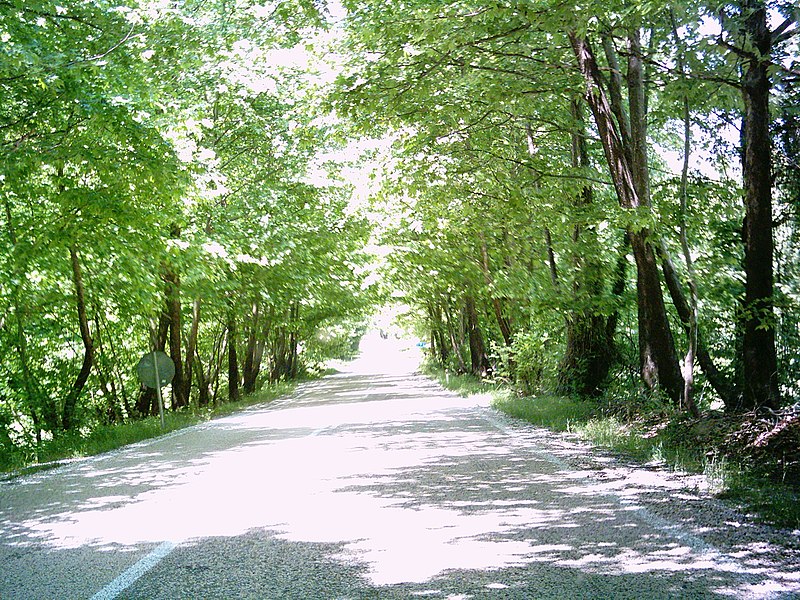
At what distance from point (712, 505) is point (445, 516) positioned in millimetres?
2336

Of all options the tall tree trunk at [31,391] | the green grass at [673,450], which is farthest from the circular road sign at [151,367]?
the green grass at [673,450]

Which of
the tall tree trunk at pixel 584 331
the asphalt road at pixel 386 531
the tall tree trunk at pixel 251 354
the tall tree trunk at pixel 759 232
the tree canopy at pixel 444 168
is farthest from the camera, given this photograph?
the tall tree trunk at pixel 251 354

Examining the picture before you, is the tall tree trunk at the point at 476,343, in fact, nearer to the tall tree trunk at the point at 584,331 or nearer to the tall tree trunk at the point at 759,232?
the tall tree trunk at the point at 584,331

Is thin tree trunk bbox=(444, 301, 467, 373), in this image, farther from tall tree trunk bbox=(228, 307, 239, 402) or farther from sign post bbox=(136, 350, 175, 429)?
sign post bbox=(136, 350, 175, 429)

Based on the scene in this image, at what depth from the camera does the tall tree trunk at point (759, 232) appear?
9.56 m

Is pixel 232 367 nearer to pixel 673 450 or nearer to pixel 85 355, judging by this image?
pixel 85 355

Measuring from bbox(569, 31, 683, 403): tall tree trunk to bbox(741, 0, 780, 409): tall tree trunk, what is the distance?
2.35 m

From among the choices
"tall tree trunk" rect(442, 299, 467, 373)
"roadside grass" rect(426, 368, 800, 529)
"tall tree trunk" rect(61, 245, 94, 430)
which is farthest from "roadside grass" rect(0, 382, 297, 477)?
"tall tree trunk" rect(442, 299, 467, 373)

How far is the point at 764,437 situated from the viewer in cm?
775

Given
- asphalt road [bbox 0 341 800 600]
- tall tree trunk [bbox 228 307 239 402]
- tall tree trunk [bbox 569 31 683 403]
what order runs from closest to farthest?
1. asphalt road [bbox 0 341 800 600]
2. tall tree trunk [bbox 569 31 683 403]
3. tall tree trunk [bbox 228 307 239 402]

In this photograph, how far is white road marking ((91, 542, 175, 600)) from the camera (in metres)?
4.70

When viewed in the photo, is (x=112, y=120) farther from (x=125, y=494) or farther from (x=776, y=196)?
(x=776, y=196)

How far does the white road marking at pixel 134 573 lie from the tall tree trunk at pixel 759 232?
7.52 m

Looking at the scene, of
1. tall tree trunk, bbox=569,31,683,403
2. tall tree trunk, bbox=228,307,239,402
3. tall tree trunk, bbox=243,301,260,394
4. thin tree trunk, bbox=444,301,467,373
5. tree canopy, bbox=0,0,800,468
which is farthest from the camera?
thin tree trunk, bbox=444,301,467,373
